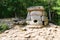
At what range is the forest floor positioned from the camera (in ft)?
26.2

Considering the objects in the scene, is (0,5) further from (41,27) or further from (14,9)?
(41,27)

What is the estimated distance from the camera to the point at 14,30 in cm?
877

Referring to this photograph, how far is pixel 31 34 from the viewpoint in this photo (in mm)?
8258

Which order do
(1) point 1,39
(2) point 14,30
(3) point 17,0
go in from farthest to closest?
(3) point 17,0 → (2) point 14,30 → (1) point 1,39

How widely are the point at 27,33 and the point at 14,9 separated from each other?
13.9 feet

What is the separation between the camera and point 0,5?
1260cm

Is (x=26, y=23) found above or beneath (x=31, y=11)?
beneath

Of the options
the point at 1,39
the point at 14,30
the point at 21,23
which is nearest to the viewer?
the point at 1,39

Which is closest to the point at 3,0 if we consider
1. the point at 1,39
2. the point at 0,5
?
the point at 0,5

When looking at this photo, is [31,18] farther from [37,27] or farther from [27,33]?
[27,33]

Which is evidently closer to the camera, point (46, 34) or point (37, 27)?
point (46, 34)

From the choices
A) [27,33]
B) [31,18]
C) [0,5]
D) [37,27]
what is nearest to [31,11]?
[31,18]

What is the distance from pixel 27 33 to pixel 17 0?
13.9 ft

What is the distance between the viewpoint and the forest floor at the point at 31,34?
26.2 feet
